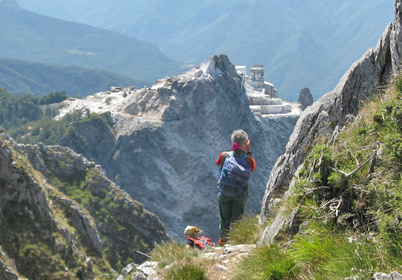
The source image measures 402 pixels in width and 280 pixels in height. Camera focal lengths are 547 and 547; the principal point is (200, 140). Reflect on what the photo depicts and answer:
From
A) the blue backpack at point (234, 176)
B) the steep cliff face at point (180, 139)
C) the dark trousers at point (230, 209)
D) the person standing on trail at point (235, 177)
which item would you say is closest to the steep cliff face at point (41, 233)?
the dark trousers at point (230, 209)

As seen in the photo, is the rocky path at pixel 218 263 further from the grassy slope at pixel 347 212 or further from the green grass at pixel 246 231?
the green grass at pixel 246 231

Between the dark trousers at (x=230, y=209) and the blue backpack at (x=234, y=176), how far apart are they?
17 cm

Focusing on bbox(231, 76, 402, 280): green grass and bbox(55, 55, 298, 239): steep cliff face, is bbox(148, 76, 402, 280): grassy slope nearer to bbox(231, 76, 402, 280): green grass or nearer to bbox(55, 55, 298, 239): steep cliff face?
bbox(231, 76, 402, 280): green grass

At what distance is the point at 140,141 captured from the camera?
86.9 m

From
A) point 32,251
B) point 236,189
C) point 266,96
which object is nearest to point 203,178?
point 266,96

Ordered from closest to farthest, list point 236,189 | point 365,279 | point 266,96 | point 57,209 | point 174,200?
point 365,279 → point 236,189 → point 57,209 → point 174,200 → point 266,96

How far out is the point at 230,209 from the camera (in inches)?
433

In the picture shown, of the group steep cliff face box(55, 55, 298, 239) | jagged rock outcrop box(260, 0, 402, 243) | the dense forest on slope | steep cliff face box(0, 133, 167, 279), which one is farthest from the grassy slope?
the dense forest on slope

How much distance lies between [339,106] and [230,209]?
9.74 ft

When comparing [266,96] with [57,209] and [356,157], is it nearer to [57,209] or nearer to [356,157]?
[57,209]

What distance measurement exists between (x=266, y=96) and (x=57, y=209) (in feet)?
277

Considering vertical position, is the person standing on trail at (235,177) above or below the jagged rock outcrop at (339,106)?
below

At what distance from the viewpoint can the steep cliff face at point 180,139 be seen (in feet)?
271

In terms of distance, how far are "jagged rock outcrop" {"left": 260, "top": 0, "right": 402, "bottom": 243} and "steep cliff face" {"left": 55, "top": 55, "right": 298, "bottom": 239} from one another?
68.2 metres
